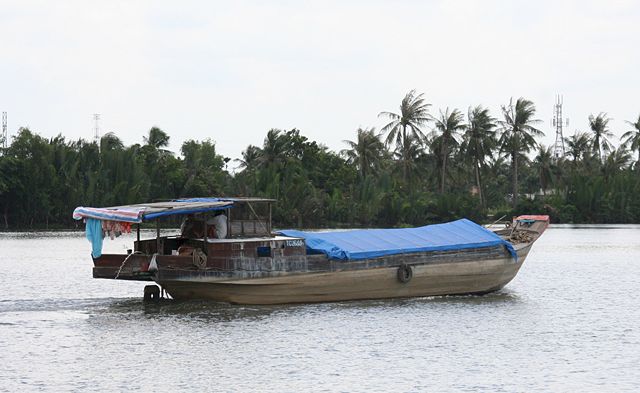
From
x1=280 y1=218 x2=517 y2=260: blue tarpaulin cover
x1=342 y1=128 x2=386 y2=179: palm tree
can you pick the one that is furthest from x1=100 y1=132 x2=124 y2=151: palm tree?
x1=280 y1=218 x2=517 y2=260: blue tarpaulin cover

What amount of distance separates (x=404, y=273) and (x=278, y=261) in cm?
379

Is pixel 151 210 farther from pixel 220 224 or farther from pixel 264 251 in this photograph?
pixel 264 251

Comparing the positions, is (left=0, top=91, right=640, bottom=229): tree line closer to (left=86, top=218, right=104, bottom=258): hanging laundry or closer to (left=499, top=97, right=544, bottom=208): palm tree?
(left=499, top=97, right=544, bottom=208): palm tree

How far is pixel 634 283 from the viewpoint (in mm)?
37438

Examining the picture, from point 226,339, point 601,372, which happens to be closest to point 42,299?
point 226,339

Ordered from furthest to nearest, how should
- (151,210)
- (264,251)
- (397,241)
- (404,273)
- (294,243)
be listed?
1. (397,241)
2. (404,273)
3. (294,243)
4. (264,251)
5. (151,210)

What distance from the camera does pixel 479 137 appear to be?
3425 inches

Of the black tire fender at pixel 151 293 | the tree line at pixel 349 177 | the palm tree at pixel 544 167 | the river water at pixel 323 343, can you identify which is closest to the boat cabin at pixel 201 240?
the black tire fender at pixel 151 293

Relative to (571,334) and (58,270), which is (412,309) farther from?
(58,270)

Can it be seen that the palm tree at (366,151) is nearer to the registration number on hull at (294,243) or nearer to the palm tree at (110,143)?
the palm tree at (110,143)

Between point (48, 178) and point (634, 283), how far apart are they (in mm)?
47883

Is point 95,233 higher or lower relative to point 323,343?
higher

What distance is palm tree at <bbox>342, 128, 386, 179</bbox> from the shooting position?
293ft

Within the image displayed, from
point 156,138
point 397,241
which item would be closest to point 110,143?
point 156,138
